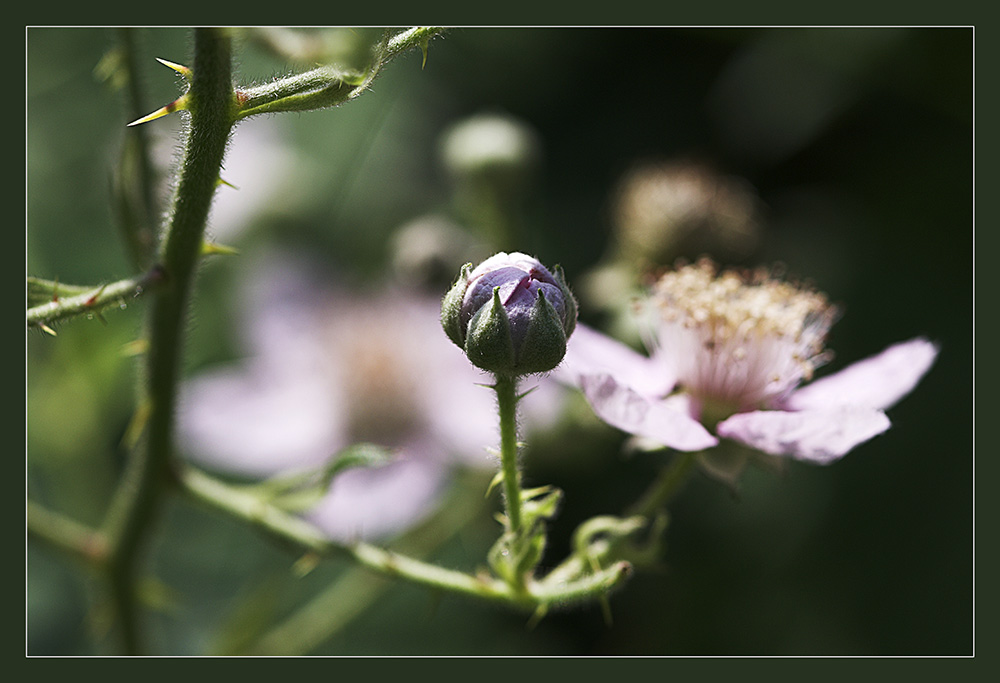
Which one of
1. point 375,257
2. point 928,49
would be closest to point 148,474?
point 375,257

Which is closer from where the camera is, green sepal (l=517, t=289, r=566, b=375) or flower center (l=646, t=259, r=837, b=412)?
green sepal (l=517, t=289, r=566, b=375)

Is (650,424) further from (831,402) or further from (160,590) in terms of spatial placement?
(160,590)

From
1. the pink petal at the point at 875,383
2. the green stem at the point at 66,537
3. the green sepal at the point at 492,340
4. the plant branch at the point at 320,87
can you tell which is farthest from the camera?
the green stem at the point at 66,537

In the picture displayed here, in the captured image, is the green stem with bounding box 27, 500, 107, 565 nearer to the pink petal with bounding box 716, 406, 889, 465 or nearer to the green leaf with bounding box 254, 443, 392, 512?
the green leaf with bounding box 254, 443, 392, 512

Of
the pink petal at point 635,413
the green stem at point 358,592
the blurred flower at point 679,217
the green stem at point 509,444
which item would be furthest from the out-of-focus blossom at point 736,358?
the green stem at point 358,592

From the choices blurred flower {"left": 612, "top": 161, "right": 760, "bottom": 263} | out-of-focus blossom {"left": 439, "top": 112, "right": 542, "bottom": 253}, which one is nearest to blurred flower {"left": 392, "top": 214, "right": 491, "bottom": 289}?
out-of-focus blossom {"left": 439, "top": 112, "right": 542, "bottom": 253}

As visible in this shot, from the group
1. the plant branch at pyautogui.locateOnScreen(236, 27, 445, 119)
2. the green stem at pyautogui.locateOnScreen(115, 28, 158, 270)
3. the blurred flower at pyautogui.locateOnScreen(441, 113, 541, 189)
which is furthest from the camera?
the blurred flower at pyautogui.locateOnScreen(441, 113, 541, 189)

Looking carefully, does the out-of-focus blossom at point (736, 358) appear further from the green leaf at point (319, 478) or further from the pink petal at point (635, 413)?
the green leaf at point (319, 478)
